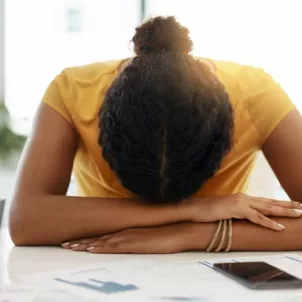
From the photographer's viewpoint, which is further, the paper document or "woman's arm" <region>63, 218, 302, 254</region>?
"woman's arm" <region>63, 218, 302, 254</region>

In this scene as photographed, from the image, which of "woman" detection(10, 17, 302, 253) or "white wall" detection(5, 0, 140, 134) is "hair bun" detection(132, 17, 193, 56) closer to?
"woman" detection(10, 17, 302, 253)

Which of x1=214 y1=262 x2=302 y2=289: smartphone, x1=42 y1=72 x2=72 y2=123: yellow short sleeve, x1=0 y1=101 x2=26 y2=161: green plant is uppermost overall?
x1=42 y1=72 x2=72 y2=123: yellow short sleeve

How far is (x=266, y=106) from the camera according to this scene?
1289mm

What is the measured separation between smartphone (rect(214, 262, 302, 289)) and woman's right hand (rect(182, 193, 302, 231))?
0.63 ft

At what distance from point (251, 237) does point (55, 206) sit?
0.34 m

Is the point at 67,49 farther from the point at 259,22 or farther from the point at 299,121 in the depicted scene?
the point at 299,121

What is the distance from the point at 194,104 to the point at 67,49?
1.70m

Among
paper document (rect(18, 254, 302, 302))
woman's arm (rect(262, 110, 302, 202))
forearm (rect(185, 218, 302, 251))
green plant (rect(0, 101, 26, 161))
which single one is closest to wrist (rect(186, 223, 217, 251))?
forearm (rect(185, 218, 302, 251))

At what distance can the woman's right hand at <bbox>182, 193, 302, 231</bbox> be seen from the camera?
1126 mm

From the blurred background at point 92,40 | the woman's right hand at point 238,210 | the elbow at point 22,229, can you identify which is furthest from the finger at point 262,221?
the blurred background at point 92,40

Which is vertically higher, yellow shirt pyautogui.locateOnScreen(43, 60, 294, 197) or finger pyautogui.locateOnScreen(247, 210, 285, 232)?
yellow shirt pyautogui.locateOnScreen(43, 60, 294, 197)

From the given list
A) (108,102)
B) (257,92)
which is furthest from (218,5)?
(108,102)

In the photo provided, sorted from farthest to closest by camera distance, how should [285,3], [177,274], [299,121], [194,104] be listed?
[285,3]
[299,121]
[194,104]
[177,274]

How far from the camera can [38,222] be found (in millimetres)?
1153
